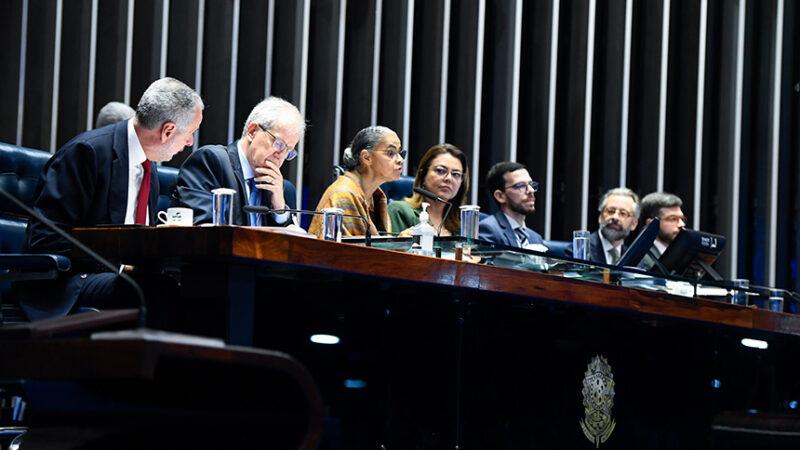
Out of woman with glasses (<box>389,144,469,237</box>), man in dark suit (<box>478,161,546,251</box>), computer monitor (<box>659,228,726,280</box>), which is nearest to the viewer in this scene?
computer monitor (<box>659,228,726,280</box>)

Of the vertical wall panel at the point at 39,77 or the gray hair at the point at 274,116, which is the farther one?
the vertical wall panel at the point at 39,77

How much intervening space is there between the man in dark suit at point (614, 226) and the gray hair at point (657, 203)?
199mm

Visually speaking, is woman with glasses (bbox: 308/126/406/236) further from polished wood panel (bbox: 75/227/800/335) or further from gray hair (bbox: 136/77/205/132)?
polished wood panel (bbox: 75/227/800/335)

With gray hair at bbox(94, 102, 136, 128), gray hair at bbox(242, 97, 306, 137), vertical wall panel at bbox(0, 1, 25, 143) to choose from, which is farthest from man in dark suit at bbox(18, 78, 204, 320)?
vertical wall panel at bbox(0, 1, 25, 143)

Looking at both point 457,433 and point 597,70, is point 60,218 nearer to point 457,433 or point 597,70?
point 457,433

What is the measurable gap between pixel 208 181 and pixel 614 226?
2.38 meters

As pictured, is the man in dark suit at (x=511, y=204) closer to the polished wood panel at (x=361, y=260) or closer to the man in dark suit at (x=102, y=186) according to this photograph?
the polished wood panel at (x=361, y=260)

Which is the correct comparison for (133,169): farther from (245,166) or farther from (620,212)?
(620,212)

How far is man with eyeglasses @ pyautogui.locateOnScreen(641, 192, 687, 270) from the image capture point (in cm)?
491

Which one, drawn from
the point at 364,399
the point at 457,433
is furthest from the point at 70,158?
the point at 457,433

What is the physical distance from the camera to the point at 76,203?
2.52 m

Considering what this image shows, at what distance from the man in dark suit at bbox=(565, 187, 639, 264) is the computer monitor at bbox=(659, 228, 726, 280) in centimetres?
131

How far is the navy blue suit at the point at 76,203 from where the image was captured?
2385 mm

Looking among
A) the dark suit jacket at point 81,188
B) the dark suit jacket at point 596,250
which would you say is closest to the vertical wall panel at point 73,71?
the dark suit jacket at point 81,188
